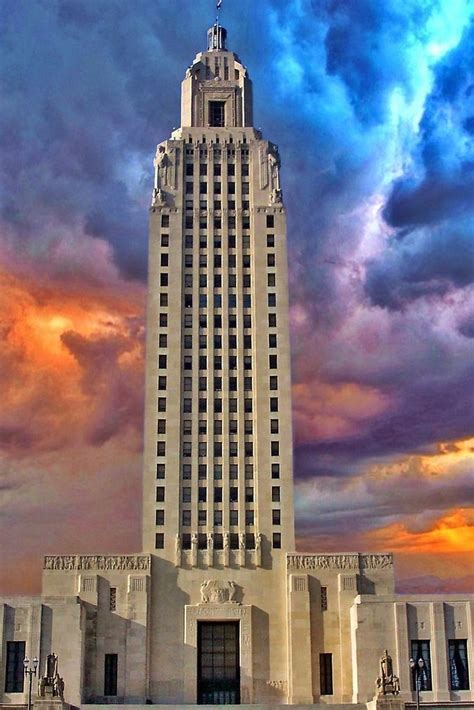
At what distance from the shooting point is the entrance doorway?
7781 cm

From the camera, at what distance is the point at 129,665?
76750mm

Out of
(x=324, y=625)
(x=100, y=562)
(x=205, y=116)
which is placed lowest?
(x=324, y=625)

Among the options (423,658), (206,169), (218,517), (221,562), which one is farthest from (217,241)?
(423,658)

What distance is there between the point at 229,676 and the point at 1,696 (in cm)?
1755

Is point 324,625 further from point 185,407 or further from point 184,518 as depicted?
point 185,407

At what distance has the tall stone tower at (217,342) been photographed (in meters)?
82.4

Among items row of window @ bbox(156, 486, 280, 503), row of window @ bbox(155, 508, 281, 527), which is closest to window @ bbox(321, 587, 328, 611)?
row of window @ bbox(155, 508, 281, 527)

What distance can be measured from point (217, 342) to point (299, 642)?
87.0ft

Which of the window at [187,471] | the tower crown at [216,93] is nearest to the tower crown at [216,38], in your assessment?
the tower crown at [216,93]

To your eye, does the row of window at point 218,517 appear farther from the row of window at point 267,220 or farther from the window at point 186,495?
the row of window at point 267,220

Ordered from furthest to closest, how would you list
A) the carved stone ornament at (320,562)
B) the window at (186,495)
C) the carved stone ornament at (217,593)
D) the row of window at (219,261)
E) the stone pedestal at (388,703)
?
the row of window at (219,261), the window at (186,495), the carved stone ornament at (320,562), the carved stone ornament at (217,593), the stone pedestal at (388,703)

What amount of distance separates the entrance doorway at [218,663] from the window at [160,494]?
1051 cm

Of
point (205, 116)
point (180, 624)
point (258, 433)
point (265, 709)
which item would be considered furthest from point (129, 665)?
point (205, 116)

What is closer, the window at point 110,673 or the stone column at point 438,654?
the stone column at point 438,654
